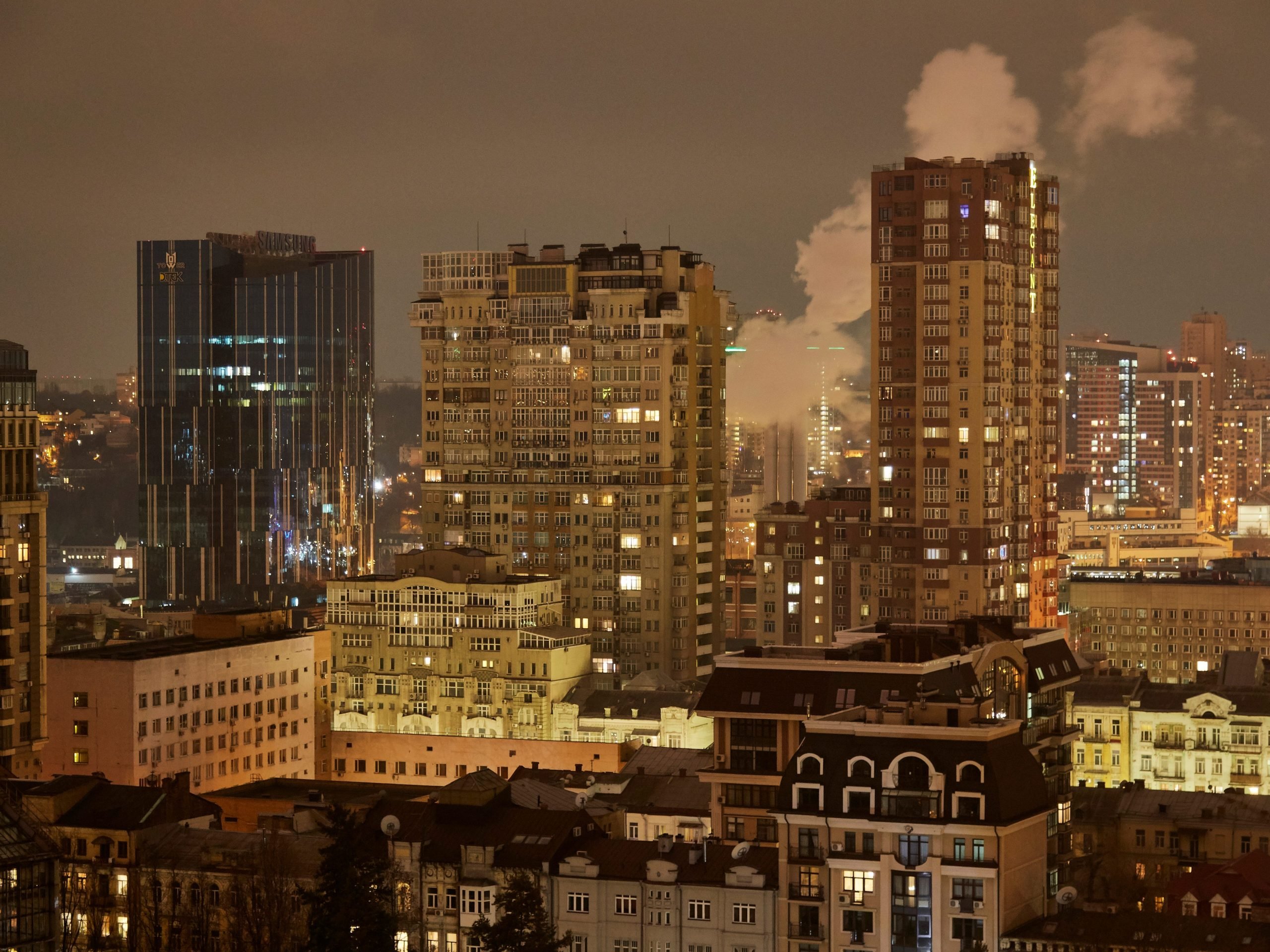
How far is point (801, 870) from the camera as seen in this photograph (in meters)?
72.9

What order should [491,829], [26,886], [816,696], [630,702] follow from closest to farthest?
[26,886] → [491,829] → [816,696] → [630,702]

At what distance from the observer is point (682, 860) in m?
75.5

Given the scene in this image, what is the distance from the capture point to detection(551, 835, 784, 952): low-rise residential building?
2908 inches

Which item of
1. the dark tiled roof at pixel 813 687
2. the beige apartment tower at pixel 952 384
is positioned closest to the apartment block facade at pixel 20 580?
the dark tiled roof at pixel 813 687

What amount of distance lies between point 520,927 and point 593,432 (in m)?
81.5

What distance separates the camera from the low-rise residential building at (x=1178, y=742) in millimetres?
114125

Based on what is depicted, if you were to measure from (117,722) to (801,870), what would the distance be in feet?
157

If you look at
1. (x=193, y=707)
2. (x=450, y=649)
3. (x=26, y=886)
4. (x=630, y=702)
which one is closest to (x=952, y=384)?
(x=630, y=702)

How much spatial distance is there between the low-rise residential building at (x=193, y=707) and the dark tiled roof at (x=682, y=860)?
34.5 meters

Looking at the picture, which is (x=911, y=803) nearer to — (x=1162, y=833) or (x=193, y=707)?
(x=1162, y=833)

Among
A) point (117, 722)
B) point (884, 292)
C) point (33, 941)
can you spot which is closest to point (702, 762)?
point (117, 722)

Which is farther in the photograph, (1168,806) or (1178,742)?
(1178,742)

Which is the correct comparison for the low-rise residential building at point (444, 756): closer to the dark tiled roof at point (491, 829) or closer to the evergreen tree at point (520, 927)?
the dark tiled roof at point (491, 829)

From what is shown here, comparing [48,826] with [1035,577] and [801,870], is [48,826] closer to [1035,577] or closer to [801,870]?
[801,870]
